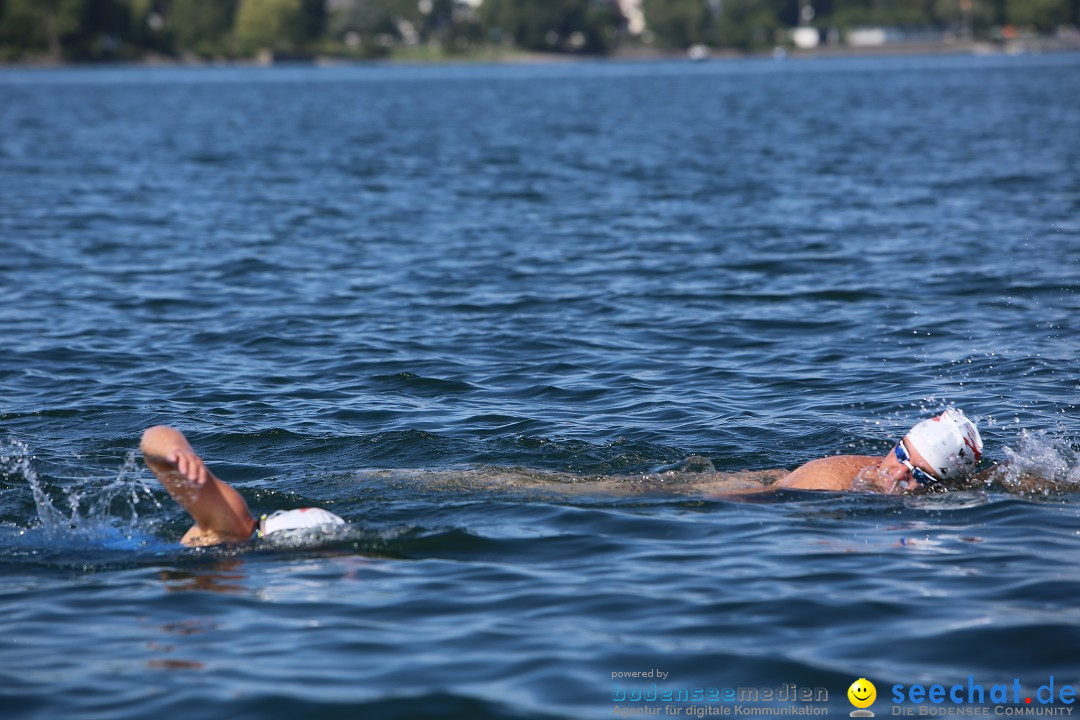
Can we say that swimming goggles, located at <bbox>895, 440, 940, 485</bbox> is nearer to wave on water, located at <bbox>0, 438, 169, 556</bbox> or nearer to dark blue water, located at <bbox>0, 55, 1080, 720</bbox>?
dark blue water, located at <bbox>0, 55, 1080, 720</bbox>

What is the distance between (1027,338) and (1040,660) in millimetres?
8246

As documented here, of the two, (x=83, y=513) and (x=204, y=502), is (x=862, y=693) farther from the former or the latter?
(x=83, y=513)

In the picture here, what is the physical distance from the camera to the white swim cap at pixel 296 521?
27.0 feet

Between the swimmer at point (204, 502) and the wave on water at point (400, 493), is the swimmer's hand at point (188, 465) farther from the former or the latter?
the wave on water at point (400, 493)

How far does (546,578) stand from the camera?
7891 mm

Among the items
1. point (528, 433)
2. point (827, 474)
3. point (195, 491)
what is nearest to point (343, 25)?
point (528, 433)

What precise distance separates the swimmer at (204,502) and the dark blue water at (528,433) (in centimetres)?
13

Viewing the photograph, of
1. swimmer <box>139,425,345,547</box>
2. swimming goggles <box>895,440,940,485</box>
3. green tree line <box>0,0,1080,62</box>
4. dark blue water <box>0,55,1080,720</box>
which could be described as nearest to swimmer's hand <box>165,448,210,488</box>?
swimmer <box>139,425,345,547</box>

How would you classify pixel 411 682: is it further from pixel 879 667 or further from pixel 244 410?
pixel 244 410

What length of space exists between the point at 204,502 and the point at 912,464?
4822mm

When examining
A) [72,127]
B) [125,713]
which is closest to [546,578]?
[125,713]

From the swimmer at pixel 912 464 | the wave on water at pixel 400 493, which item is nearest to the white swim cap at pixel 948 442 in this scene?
the swimmer at pixel 912 464

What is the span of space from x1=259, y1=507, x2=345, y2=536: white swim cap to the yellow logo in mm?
3530

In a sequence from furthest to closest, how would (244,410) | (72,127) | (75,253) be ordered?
(72,127), (75,253), (244,410)
